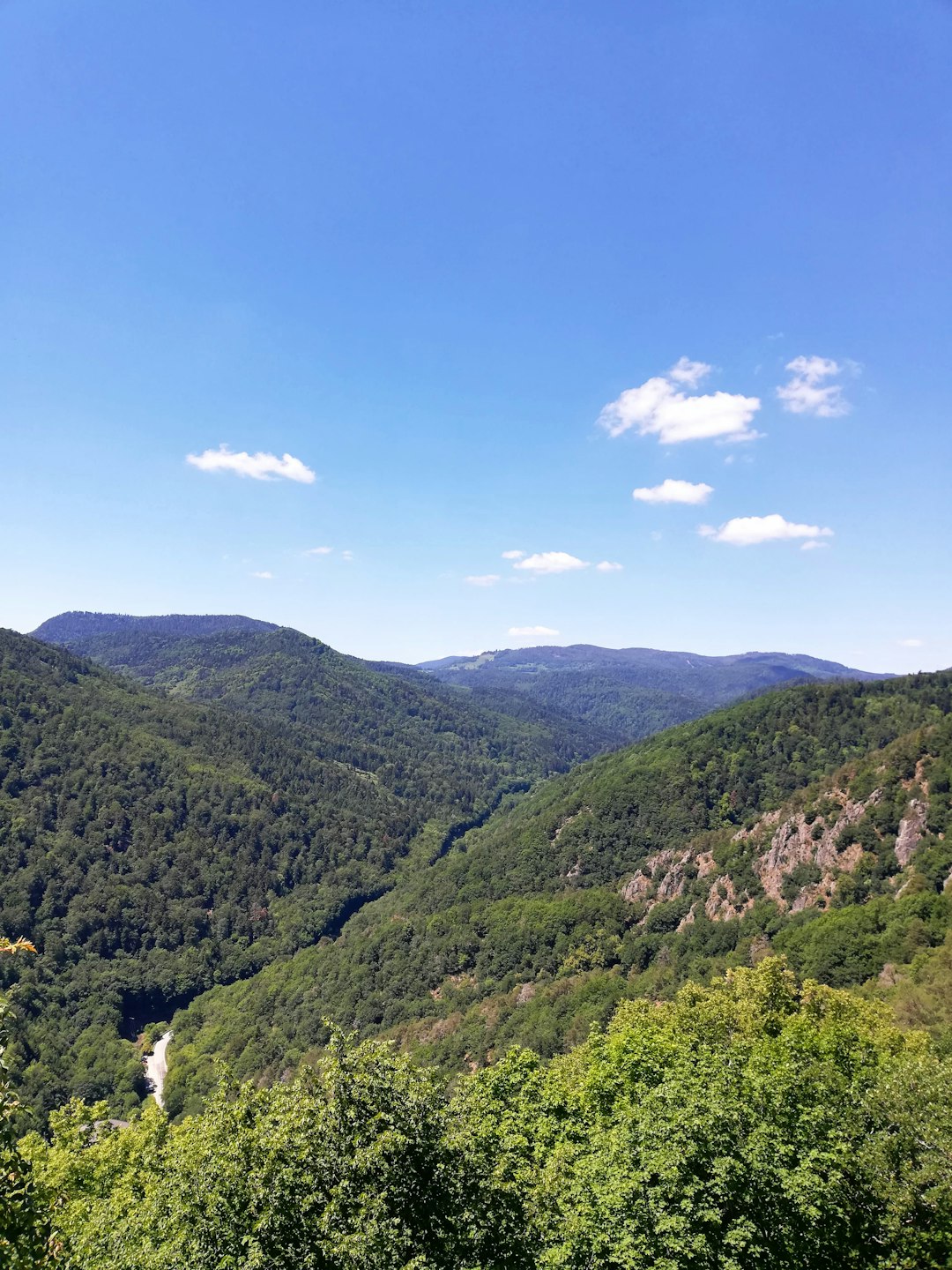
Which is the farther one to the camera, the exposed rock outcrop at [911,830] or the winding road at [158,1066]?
the winding road at [158,1066]

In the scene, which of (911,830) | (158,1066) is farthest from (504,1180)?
(158,1066)

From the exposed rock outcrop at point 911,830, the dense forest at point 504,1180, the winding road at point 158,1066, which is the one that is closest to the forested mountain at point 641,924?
the exposed rock outcrop at point 911,830

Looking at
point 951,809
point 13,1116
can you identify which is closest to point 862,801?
point 951,809

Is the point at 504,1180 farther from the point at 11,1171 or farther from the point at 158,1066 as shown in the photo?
the point at 158,1066

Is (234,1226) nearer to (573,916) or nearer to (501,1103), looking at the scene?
(501,1103)

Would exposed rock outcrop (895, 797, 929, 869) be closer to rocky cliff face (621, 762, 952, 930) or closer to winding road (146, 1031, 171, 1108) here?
rocky cliff face (621, 762, 952, 930)

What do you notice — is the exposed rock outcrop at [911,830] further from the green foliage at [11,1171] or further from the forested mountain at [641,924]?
the green foliage at [11,1171]

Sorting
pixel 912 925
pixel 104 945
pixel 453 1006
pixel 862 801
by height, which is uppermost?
pixel 862 801
